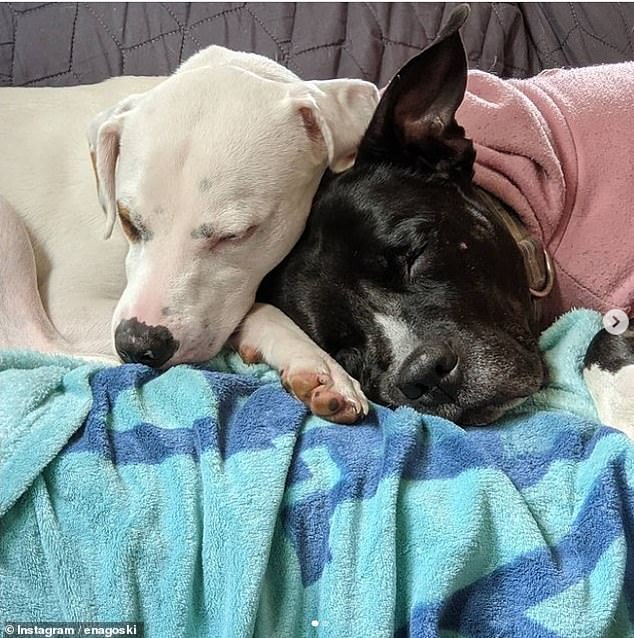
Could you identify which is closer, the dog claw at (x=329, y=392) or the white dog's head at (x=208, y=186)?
the dog claw at (x=329, y=392)

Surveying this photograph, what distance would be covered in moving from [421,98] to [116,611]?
100 centimetres

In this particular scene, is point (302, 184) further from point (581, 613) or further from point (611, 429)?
point (581, 613)

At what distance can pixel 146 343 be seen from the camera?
135 cm

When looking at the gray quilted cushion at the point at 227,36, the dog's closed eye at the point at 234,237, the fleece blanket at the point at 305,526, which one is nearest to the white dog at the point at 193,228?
the dog's closed eye at the point at 234,237

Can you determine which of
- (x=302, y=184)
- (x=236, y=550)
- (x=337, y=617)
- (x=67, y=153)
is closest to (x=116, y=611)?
(x=236, y=550)

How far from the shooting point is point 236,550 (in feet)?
3.31

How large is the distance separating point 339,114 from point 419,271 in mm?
374

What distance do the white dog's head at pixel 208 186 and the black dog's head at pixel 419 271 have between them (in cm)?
7

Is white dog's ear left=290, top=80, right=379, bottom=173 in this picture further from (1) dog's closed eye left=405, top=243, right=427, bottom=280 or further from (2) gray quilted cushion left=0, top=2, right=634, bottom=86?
(2) gray quilted cushion left=0, top=2, right=634, bottom=86

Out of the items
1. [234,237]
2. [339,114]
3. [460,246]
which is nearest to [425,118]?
[339,114]

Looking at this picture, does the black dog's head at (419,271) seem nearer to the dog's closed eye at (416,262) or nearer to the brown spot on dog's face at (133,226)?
the dog's closed eye at (416,262)

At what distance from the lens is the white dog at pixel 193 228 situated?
54.6 inches

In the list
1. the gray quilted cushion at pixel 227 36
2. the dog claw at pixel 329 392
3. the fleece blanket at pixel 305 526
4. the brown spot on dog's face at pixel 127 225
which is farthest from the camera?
the gray quilted cushion at pixel 227 36

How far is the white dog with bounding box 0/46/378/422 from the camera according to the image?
139 centimetres
